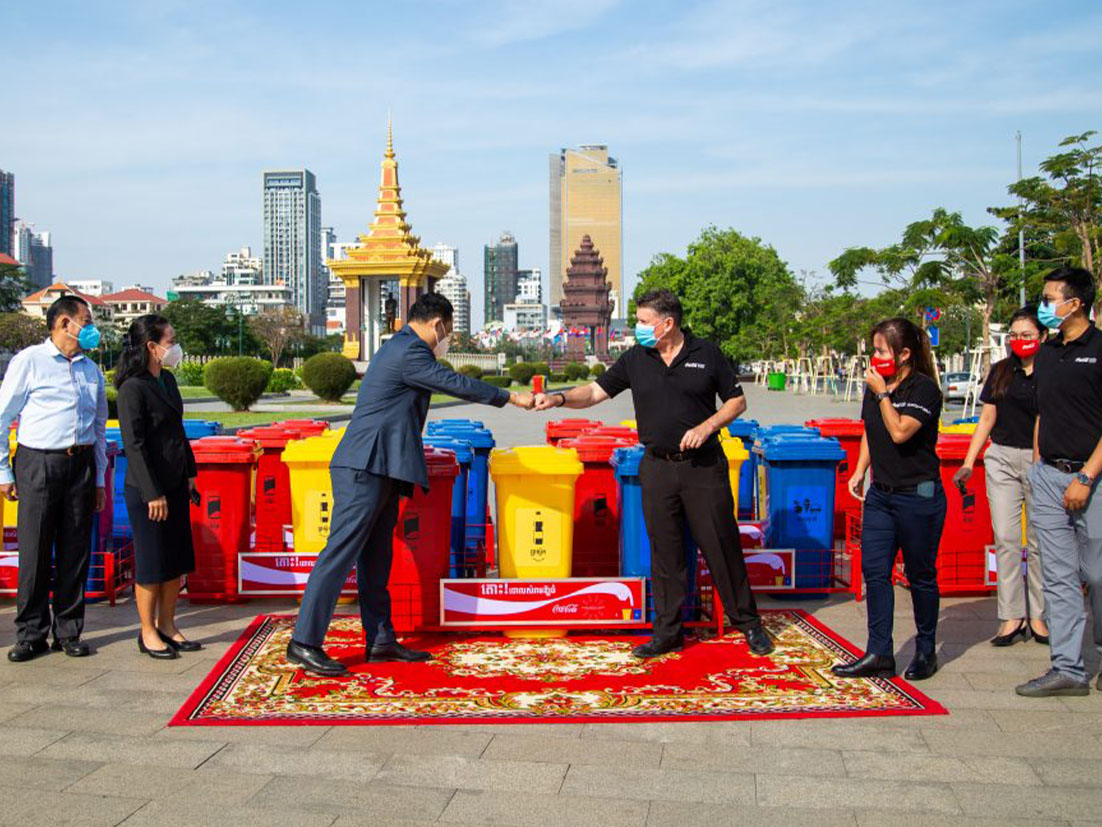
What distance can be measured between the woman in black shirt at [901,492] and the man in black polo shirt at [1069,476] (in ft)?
1.66

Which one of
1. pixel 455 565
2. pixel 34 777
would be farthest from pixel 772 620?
pixel 34 777

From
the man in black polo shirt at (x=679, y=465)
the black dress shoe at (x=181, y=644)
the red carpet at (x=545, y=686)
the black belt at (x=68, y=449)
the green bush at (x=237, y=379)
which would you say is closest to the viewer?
the red carpet at (x=545, y=686)

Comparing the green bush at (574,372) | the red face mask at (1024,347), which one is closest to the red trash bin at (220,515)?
the red face mask at (1024,347)

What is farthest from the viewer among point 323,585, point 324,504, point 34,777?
point 324,504

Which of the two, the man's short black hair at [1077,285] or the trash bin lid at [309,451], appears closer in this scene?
the man's short black hair at [1077,285]

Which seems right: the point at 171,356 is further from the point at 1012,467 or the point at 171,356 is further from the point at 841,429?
the point at 841,429

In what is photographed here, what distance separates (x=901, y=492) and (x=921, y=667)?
0.89 metres

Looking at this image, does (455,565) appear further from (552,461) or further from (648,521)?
(648,521)

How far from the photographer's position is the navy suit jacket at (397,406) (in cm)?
564

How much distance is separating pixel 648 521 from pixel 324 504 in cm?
220

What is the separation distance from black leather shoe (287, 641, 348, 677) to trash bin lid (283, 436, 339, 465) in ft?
5.25

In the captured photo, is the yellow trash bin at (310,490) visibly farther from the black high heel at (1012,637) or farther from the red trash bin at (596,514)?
the black high heel at (1012,637)

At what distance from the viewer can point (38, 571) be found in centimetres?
599

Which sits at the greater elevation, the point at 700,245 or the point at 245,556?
the point at 700,245
